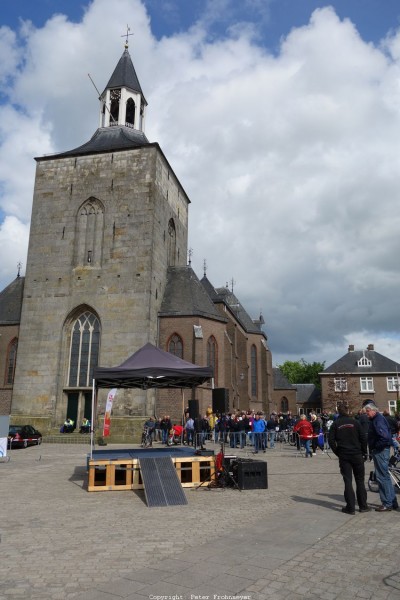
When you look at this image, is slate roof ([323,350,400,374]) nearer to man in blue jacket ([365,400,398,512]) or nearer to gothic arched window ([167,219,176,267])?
gothic arched window ([167,219,176,267])

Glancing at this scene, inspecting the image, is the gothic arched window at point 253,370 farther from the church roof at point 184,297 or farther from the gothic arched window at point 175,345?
the gothic arched window at point 175,345

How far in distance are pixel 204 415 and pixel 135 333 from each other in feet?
20.7

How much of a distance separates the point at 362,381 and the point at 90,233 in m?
37.9

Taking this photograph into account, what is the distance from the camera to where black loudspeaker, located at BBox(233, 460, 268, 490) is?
10.3 meters

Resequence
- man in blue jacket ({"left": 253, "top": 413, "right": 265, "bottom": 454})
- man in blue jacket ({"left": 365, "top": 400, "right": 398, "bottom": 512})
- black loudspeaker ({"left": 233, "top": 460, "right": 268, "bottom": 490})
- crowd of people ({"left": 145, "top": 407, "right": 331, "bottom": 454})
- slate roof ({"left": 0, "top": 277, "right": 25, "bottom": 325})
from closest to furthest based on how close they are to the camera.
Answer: man in blue jacket ({"left": 365, "top": 400, "right": 398, "bottom": 512})
black loudspeaker ({"left": 233, "top": 460, "right": 268, "bottom": 490})
man in blue jacket ({"left": 253, "top": 413, "right": 265, "bottom": 454})
crowd of people ({"left": 145, "top": 407, "right": 331, "bottom": 454})
slate roof ({"left": 0, "top": 277, "right": 25, "bottom": 325})

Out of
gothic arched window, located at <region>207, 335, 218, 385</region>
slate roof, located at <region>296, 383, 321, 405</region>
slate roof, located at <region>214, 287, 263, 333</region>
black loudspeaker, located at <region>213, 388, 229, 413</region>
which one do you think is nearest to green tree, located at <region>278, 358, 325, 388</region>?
slate roof, located at <region>296, 383, 321, 405</region>

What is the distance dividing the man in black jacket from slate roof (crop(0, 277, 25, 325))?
1003 inches

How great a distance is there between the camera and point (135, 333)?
2653 cm

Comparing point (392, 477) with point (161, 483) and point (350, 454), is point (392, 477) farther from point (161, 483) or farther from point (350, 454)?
point (161, 483)

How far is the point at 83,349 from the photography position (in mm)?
27625

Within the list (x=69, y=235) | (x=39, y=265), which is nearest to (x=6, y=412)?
(x=39, y=265)

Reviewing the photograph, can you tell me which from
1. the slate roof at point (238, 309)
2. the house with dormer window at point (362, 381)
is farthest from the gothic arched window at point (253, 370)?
the house with dormer window at point (362, 381)

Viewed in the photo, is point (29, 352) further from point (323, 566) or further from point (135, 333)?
point (323, 566)

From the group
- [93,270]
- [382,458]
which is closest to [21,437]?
[93,270]
